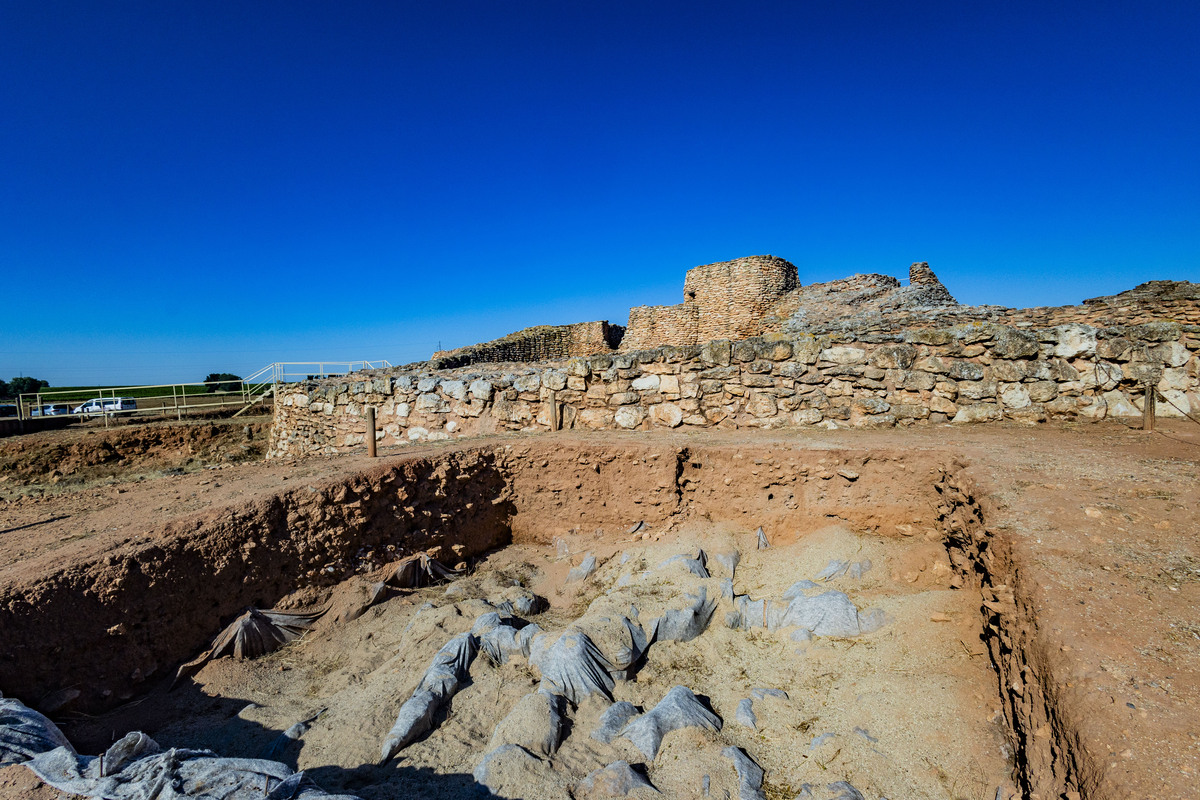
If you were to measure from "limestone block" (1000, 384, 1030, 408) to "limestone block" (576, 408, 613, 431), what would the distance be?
4.75 meters

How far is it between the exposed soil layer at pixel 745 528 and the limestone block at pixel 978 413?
323mm

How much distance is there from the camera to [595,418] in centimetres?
732

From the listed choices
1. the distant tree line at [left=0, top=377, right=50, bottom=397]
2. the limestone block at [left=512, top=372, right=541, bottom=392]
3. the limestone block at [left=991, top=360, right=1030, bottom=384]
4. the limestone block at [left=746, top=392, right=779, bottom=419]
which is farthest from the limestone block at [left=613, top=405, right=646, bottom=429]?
the distant tree line at [left=0, top=377, right=50, bottom=397]

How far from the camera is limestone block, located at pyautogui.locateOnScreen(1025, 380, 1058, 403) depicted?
582 centimetres

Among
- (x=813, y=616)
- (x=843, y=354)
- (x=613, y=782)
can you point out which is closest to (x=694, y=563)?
(x=813, y=616)

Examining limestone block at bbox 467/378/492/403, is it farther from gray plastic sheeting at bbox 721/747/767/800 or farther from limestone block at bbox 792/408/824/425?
gray plastic sheeting at bbox 721/747/767/800

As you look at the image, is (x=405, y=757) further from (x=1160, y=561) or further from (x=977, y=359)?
(x=977, y=359)

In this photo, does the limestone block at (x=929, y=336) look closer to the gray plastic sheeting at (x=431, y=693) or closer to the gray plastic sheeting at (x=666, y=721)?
the gray plastic sheeting at (x=666, y=721)

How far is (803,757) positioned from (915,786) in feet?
1.67

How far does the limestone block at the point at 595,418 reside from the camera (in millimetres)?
7273

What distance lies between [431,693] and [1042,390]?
6.98m

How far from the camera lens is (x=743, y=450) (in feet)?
17.7

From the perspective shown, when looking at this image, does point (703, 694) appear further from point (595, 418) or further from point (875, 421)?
point (595, 418)

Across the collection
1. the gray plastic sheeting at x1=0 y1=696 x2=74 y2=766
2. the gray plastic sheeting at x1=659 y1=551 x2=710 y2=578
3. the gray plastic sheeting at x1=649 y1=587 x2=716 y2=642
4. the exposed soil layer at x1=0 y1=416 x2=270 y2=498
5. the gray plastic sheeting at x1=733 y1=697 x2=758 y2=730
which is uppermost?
the exposed soil layer at x1=0 y1=416 x2=270 y2=498
